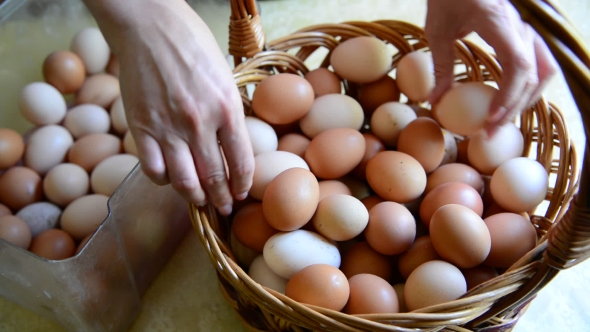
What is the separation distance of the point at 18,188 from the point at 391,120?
667 mm

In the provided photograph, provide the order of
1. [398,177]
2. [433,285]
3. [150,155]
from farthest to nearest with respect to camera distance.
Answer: [398,177] → [433,285] → [150,155]

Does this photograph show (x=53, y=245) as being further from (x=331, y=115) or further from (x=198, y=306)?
(x=331, y=115)

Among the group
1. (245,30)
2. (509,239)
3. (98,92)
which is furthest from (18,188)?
(509,239)

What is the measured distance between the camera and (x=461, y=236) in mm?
612

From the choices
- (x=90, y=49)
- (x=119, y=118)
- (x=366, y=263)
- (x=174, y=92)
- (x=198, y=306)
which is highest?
(x=174, y=92)

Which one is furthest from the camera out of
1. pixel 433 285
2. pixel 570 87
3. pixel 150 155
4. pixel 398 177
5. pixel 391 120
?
pixel 391 120

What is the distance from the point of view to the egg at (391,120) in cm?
80

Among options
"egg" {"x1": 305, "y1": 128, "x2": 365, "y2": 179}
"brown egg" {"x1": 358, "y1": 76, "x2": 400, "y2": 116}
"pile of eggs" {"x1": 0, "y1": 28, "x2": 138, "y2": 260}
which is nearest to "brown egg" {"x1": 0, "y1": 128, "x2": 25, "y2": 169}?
"pile of eggs" {"x1": 0, "y1": 28, "x2": 138, "y2": 260}

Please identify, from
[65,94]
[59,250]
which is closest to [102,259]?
[59,250]

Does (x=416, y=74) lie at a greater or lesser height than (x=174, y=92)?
lesser

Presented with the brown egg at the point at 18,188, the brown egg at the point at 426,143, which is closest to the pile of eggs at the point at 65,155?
the brown egg at the point at 18,188

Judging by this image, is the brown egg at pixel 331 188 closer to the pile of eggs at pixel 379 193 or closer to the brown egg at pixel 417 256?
the pile of eggs at pixel 379 193

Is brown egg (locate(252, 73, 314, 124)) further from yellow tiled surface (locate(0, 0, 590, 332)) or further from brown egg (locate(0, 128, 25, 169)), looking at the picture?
brown egg (locate(0, 128, 25, 169))

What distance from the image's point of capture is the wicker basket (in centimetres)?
40
